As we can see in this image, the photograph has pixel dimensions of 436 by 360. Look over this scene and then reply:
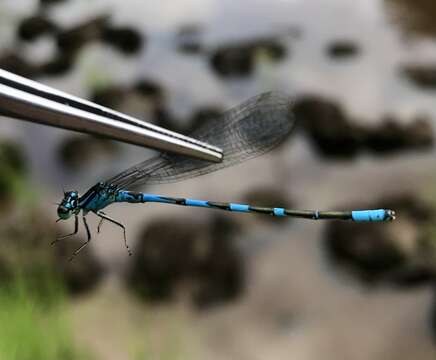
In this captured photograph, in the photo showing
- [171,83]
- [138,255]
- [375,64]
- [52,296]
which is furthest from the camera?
[375,64]

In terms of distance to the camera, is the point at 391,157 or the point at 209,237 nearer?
the point at 209,237

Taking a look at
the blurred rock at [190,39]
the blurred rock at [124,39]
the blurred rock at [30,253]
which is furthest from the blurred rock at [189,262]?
the blurred rock at [190,39]

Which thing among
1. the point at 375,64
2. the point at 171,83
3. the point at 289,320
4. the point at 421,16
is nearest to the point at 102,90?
the point at 171,83

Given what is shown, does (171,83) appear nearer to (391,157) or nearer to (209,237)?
(209,237)

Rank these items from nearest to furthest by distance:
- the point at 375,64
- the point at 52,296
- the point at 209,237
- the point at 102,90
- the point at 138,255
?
1. the point at 52,296
2. the point at 138,255
3. the point at 209,237
4. the point at 102,90
5. the point at 375,64

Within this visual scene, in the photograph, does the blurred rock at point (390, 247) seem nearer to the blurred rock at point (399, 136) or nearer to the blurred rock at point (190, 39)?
the blurred rock at point (399, 136)

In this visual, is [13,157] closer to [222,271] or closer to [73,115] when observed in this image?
[222,271]

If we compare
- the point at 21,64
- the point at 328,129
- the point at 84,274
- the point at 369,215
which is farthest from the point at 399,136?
the point at 369,215
